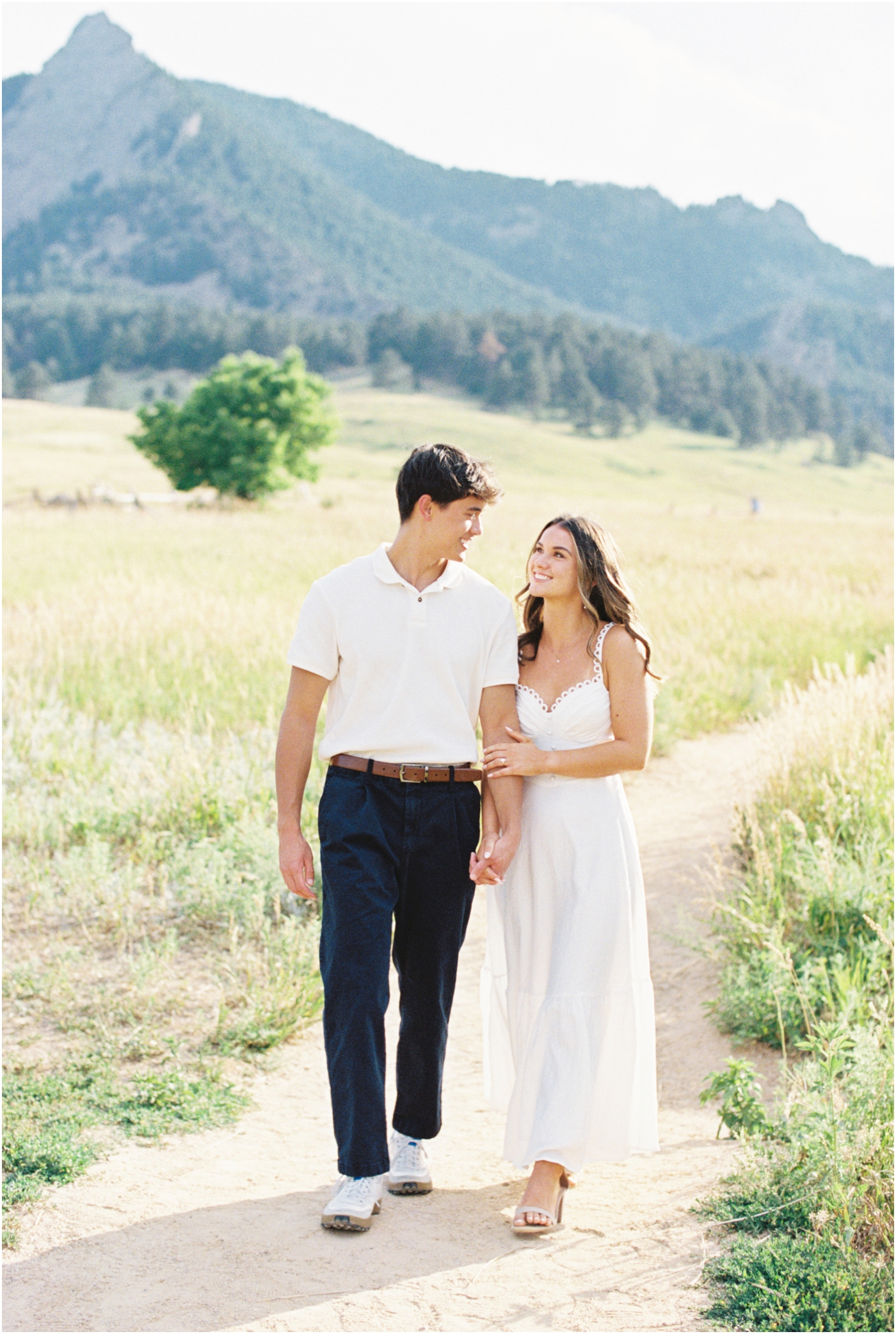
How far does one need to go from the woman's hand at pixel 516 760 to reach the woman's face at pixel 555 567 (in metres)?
0.50

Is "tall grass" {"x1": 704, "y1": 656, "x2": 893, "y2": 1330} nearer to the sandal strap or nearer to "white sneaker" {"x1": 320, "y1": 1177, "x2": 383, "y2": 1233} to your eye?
the sandal strap

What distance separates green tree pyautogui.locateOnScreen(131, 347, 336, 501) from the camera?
42.2 meters

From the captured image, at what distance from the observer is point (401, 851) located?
3516 millimetres

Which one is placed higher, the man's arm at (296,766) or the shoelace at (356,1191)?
the man's arm at (296,766)

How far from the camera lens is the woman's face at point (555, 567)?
3695 mm

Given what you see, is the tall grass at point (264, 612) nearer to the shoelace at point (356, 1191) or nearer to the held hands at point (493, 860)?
the held hands at point (493, 860)

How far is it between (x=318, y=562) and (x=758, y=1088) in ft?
56.4

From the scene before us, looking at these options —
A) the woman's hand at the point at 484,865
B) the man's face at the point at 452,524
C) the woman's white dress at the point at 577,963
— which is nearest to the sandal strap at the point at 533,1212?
the woman's white dress at the point at 577,963

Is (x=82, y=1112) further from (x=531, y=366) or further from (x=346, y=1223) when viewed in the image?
(x=531, y=366)

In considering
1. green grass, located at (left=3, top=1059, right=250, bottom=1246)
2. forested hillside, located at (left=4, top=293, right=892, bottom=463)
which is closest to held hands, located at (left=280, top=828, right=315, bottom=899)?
green grass, located at (left=3, top=1059, right=250, bottom=1246)

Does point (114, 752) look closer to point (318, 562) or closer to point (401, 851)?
point (401, 851)

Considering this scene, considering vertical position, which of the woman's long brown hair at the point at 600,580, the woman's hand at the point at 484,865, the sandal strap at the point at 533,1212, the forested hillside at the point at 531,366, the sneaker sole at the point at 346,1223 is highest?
the forested hillside at the point at 531,366

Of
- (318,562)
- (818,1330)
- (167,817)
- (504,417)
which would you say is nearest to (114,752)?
(167,817)

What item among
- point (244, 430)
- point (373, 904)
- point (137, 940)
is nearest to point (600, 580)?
point (373, 904)
